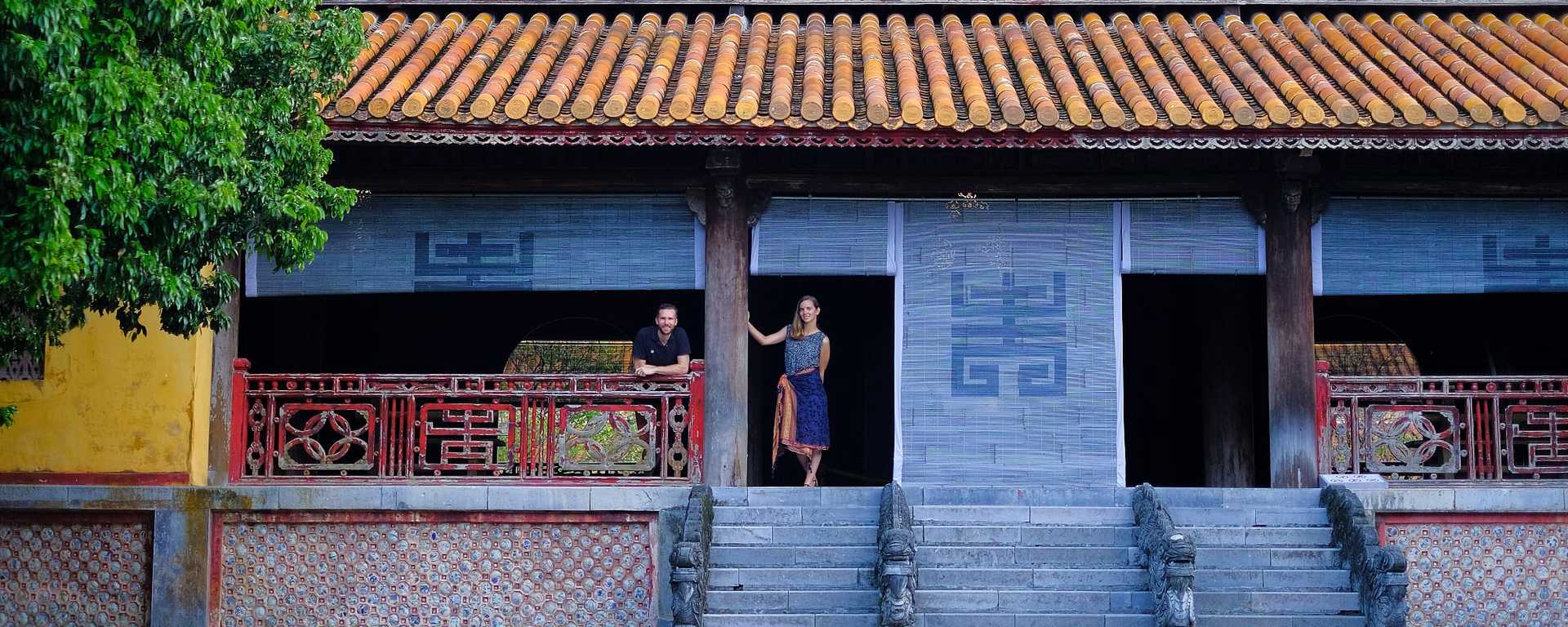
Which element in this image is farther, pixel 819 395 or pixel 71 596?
pixel 819 395

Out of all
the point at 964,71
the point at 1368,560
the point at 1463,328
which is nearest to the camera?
the point at 1368,560

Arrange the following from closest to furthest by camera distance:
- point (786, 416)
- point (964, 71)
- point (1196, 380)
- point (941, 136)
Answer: point (941, 136) < point (964, 71) < point (786, 416) < point (1196, 380)

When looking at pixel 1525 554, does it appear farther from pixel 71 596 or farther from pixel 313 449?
pixel 71 596

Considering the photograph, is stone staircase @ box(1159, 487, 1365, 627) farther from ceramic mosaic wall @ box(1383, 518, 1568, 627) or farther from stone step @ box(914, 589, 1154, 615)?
ceramic mosaic wall @ box(1383, 518, 1568, 627)

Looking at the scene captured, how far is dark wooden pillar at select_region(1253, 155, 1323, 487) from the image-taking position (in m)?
10.7

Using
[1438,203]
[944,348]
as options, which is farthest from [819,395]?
[1438,203]

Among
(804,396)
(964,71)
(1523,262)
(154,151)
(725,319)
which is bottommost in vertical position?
(804,396)

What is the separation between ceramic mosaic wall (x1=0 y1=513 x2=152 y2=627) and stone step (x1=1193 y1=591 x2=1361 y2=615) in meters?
7.15

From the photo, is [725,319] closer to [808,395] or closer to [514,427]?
[808,395]

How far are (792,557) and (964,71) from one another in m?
3.77

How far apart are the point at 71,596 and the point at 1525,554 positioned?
1001 cm

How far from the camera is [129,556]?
10383 millimetres

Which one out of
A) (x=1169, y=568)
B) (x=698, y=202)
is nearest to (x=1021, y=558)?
(x=1169, y=568)

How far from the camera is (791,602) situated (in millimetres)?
9562
